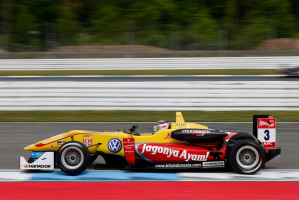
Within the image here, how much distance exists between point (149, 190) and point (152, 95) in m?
6.69

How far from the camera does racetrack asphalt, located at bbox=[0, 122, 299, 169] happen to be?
6.58 m

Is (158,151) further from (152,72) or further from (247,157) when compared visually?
(152,72)

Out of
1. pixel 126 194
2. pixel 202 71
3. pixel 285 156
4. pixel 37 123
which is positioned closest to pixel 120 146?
pixel 126 194

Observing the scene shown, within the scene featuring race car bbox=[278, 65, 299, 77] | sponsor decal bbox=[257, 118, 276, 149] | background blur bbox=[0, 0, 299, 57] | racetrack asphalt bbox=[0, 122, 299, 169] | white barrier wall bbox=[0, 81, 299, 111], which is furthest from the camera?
background blur bbox=[0, 0, 299, 57]

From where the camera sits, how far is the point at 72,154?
5.54 meters

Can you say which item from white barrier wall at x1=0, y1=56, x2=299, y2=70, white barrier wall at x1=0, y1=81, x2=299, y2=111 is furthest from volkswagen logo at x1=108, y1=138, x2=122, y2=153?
white barrier wall at x1=0, y1=56, x2=299, y2=70

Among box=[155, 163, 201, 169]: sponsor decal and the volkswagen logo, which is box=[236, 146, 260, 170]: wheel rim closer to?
box=[155, 163, 201, 169]: sponsor decal

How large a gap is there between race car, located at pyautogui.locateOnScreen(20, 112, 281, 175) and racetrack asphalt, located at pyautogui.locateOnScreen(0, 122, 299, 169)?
722 millimetres

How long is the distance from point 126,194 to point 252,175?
181cm

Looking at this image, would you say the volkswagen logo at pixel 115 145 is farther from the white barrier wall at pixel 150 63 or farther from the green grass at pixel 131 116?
the white barrier wall at pixel 150 63

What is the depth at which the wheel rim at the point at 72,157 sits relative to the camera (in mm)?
5492

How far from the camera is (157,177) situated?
5.52m

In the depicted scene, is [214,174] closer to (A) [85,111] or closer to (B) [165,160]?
(B) [165,160]

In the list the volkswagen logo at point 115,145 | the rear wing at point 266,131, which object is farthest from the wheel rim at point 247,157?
the volkswagen logo at point 115,145
